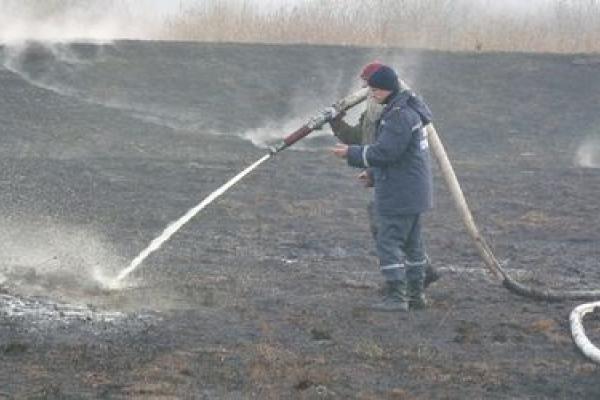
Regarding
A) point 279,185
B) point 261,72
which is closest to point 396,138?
point 279,185

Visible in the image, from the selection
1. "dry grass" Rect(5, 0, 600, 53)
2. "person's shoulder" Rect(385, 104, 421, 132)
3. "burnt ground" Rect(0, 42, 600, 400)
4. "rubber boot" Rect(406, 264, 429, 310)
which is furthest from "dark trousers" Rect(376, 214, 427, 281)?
"dry grass" Rect(5, 0, 600, 53)

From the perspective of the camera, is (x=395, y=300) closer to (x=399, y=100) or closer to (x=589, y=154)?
(x=399, y=100)

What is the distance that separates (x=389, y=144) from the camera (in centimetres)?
830

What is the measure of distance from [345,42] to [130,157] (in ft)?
34.1

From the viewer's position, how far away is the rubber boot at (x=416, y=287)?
8695mm

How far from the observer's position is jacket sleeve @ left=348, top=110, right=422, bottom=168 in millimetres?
8312

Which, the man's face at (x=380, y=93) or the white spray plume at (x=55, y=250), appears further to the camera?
the white spray plume at (x=55, y=250)

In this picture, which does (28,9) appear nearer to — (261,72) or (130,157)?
(261,72)

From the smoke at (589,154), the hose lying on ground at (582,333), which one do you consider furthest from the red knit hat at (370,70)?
the smoke at (589,154)

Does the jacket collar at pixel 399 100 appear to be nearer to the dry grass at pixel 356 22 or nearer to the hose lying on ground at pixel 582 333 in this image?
the hose lying on ground at pixel 582 333

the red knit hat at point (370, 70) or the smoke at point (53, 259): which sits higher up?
the red knit hat at point (370, 70)

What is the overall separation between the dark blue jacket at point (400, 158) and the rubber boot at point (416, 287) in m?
0.50

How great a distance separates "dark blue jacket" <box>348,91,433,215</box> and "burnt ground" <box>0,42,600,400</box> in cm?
83

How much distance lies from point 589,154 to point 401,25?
855 centimetres
